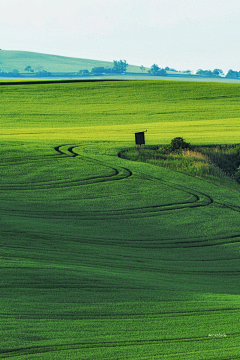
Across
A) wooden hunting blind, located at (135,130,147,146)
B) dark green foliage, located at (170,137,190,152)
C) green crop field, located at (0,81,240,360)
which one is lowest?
green crop field, located at (0,81,240,360)

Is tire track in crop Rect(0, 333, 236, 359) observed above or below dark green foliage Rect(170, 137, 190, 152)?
below

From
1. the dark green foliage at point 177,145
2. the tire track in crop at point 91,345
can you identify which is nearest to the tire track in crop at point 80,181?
the dark green foliage at point 177,145

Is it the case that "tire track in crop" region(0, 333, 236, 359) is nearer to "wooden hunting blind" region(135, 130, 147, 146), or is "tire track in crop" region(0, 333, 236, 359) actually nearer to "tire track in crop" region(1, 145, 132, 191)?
"tire track in crop" region(1, 145, 132, 191)

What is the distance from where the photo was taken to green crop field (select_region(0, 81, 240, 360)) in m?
5.14

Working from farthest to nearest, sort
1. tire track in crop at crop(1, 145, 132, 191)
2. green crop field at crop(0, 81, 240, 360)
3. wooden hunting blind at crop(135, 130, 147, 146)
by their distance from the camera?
wooden hunting blind at crop(135, 130, 147, 146) → tire track in crop at crop(1, 145, 132, 191) → green crop field at crop(0, 81, 240, 360)

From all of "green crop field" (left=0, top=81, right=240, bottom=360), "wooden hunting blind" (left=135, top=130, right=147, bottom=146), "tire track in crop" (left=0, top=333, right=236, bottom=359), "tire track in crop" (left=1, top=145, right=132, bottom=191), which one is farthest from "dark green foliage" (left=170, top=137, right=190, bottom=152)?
"tire track in crop" (left=0, top=333, right=236, bottom=359)

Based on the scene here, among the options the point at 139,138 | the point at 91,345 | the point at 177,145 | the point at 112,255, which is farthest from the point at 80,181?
the point at 91,345

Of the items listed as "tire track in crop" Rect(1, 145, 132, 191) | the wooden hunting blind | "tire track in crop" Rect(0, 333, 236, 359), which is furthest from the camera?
the wooden hunting blind

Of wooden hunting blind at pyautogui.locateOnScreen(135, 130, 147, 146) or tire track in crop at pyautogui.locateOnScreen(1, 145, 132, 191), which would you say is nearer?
tire track in crop at pyautogui.locateOnScreen(1, 145, 132, 191)

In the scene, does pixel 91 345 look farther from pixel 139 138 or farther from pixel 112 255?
pixel 139 138

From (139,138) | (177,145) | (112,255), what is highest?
(139,138)

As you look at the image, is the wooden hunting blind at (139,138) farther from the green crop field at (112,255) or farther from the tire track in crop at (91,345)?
the tire track in crop at (91,345)

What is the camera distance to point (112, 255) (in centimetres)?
902

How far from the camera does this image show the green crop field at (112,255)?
5.14 meters
